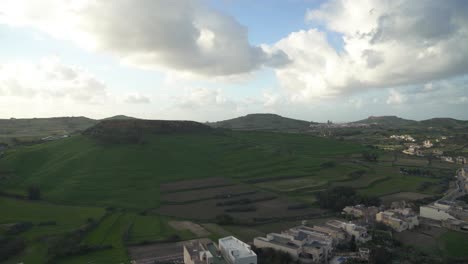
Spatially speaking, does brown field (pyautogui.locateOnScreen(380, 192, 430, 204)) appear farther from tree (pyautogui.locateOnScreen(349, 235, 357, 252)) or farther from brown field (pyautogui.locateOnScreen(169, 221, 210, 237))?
brown field (pyautogui.locateOnScreen(169, 221, 210, 237))

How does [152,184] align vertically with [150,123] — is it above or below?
below

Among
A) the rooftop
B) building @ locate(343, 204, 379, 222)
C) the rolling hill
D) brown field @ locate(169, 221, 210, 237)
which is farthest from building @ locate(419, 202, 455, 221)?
the rolling hill

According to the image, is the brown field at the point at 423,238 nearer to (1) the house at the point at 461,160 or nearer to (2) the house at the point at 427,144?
(1) the house at the point at 461,160

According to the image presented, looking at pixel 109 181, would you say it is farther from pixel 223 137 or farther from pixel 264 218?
pixel 223 137

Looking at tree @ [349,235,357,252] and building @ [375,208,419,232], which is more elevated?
building @ [375,208,419,232]

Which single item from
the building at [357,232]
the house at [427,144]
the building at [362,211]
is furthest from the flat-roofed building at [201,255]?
the house at [427,144]

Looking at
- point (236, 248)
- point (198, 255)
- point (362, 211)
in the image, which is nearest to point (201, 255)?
point (198, 255)

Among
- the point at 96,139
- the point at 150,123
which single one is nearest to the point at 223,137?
the point at 150,123
